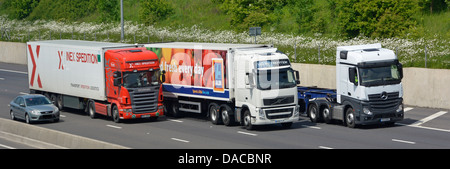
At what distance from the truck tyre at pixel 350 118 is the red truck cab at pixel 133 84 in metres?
8.37

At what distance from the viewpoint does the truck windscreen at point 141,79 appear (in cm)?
3203

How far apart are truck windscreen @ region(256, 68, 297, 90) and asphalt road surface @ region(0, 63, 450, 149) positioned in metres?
1.87

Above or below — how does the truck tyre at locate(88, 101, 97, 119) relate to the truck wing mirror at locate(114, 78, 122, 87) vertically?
below

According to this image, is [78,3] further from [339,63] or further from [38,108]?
[339,63]

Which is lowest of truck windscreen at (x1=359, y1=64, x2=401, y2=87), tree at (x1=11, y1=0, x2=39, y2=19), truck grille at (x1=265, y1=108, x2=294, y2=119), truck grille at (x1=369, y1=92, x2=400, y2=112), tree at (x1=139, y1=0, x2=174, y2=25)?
truck grille at (x1=265, y1=108, x2=294, y2=119)

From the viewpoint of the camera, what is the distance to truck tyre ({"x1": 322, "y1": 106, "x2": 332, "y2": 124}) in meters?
30.7

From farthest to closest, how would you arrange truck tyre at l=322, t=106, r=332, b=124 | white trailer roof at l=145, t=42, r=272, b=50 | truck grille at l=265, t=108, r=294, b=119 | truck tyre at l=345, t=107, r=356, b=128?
truck tyre at l=322, t=106, r=332, b=124 → white trailer roof at l=145, t=42, r=272, b=50 → truck tyre at l=345, t=107, r=356, b=128 → truck grille at l=265, t=108, r=294, b=119

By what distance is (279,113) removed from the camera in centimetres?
2902

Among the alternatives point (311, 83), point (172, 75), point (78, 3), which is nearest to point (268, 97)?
point (172, 75)

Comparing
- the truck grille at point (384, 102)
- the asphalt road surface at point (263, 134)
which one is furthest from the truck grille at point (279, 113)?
the truck grille at point (384, 102)

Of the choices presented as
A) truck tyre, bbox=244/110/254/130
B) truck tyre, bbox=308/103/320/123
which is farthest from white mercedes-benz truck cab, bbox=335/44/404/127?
truck tyre, bbox=244/110/254/130

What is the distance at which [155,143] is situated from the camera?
26.5 m

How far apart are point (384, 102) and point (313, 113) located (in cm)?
376

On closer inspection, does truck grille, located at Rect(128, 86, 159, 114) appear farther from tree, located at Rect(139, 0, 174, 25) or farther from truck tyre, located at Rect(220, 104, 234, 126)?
tree, located at Rect(139, 0, 174, 25)
